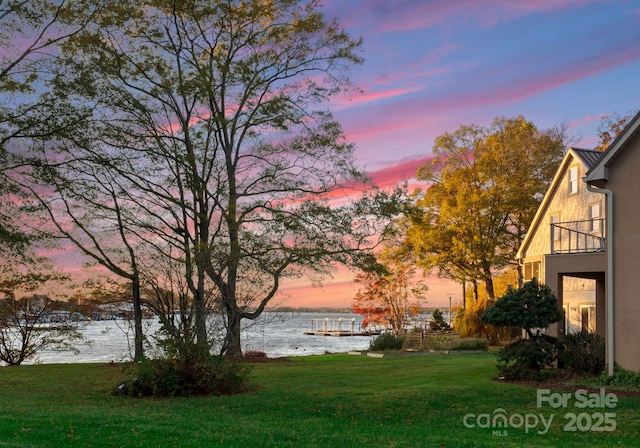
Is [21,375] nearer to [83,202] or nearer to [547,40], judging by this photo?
[83,202]

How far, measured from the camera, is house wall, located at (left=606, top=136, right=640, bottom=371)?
55.1ft

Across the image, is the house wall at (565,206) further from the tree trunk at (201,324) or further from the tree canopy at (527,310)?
the tree trunk at (201,324)

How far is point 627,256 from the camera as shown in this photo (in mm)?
17094

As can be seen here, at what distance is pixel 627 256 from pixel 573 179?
10.6 m

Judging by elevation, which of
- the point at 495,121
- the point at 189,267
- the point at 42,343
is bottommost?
the point at 42,343

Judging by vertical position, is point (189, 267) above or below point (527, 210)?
→ below

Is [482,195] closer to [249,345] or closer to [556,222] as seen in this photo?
[556,222]

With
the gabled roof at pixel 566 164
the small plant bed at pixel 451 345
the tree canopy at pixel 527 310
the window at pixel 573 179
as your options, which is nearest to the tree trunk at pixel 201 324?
the tree canopy at pixel 527 310

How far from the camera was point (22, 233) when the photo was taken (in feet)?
76.1

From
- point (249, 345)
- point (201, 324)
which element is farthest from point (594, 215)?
point (201, 324)

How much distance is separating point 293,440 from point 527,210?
31308 mm

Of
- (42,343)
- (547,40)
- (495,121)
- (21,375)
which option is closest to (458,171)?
(495,121)

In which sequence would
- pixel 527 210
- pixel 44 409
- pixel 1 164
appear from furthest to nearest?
pixel 527 210, pixel 1 164, pixel 44 409

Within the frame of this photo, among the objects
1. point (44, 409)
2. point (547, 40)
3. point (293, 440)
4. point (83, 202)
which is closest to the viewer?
point (293, 440)
